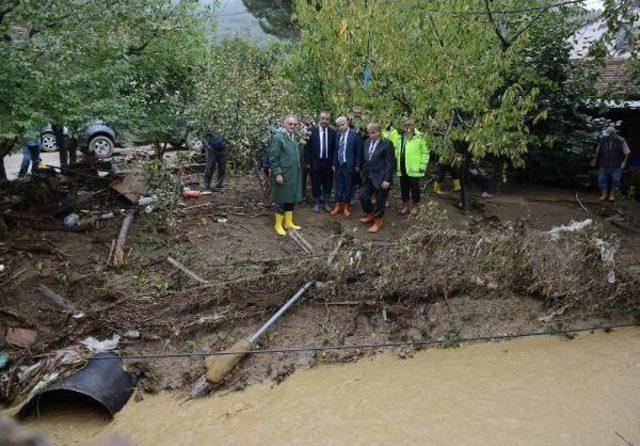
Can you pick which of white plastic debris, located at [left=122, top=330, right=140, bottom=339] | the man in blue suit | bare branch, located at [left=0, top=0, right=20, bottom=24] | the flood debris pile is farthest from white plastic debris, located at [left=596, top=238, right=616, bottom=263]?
bare branch, located at [left=0, top=0, right=20, bottom=24]

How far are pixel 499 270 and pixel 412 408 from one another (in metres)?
2.66

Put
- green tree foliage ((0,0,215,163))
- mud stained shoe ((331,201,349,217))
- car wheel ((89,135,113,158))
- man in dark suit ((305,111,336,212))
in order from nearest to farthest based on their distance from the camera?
green tree foliage ((0,0,215,163)) → man in dark suit ((305,111,336,212)) → mud stained shoe ((331,201,349,217)) → car wheel ((89,135,113,158))

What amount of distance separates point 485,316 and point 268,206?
4.62 meters

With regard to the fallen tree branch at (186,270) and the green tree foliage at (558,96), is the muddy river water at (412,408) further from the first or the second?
the green tree foliage at (558,96)

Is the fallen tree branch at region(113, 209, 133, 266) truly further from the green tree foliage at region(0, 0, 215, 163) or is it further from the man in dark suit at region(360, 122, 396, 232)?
the man in dark suit at region(360, 122, 396, 232)

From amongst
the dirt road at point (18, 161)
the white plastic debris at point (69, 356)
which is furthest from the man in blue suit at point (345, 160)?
the dirt road at point (18, 161)

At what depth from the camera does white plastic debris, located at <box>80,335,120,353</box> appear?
570cm

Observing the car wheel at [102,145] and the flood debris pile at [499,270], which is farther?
the car wheel at [102,145]

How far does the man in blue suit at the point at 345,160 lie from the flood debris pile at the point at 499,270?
8.46 feet

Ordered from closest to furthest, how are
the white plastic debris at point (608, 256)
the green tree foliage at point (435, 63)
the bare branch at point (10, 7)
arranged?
the bare branch at point (10, 7) < the white plastic debris at point (608, 256) < the green tree foliage at point (435, 63)

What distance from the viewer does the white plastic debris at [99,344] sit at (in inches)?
224

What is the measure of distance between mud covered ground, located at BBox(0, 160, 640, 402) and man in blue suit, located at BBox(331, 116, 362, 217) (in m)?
1.04

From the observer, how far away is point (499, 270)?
7.02 meters

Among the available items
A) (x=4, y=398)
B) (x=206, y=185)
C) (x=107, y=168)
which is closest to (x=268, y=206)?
(x=206, y=185)
